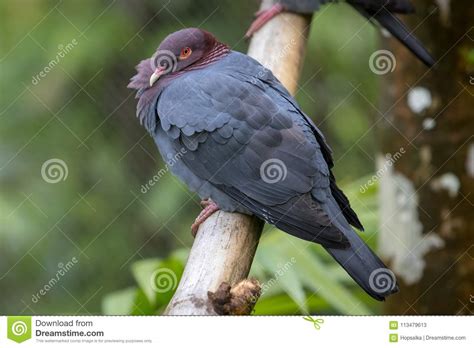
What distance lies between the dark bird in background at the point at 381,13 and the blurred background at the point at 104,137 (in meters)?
0.06

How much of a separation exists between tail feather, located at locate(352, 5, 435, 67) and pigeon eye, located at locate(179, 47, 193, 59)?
2.63 feet

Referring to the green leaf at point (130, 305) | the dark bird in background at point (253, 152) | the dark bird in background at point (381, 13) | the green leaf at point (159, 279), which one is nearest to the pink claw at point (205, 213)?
the dark bird in background at point (253, 152)

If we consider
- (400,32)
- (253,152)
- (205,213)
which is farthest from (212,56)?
(400,32)

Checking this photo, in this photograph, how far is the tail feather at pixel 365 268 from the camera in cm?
206

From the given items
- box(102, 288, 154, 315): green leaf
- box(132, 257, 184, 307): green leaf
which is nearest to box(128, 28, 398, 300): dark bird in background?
box(132, 257, 184, 307): green leaf

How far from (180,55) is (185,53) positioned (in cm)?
2

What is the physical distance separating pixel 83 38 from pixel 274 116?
4.47 feet

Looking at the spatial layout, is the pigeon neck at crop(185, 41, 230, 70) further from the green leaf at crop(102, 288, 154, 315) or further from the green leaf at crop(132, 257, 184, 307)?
the green leaf at crop(102, 288, 154, 315)

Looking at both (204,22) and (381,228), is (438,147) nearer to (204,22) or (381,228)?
(381,228)

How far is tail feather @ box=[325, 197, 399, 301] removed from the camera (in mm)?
2062

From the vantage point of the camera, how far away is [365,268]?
209 cm
